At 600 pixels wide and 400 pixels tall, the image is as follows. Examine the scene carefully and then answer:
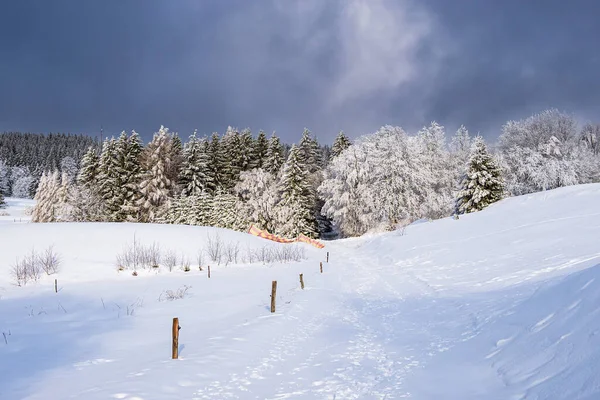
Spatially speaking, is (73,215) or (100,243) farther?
(73,215)

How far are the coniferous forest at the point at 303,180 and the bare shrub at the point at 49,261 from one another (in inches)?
856

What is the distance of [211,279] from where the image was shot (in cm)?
1931

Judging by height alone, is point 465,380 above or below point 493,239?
below

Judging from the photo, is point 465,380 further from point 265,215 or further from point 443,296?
point 265,215

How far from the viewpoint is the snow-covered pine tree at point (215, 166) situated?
4884cm

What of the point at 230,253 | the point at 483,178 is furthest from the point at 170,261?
the point at 483,178

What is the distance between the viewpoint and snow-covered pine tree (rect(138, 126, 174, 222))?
145 ft

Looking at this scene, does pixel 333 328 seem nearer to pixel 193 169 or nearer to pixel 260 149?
pixel 193 169

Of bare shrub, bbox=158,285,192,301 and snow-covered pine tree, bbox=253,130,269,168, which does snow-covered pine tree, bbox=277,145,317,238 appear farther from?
bare shrub, bbox=158,285,192,301

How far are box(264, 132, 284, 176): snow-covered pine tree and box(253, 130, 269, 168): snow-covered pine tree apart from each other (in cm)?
156

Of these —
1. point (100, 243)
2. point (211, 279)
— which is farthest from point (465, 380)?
point (100, 243)

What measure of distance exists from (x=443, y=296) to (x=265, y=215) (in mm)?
36395

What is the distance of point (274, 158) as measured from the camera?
2032 inches

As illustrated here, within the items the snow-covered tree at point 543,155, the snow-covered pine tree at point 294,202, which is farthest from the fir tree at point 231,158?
the snow-covered tree at point 543,155
